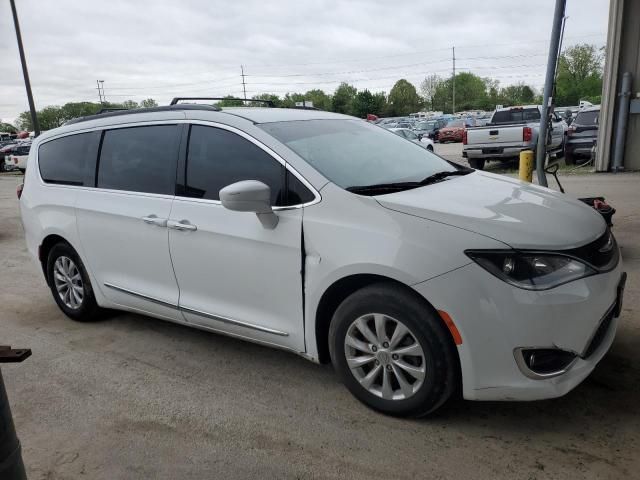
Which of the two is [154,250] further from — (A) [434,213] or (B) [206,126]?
(A) [434,213]

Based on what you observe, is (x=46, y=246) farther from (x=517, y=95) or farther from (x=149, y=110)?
(x=517, y=95)

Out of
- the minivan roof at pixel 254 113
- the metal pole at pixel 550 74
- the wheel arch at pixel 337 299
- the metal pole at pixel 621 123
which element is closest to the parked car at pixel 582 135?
the metal pole at pixel 621 123

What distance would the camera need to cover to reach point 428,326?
2588mm

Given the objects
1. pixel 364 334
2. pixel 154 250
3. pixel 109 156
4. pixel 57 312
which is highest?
pixel 109 156

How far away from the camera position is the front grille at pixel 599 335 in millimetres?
2611

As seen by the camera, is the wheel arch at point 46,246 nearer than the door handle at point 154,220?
No

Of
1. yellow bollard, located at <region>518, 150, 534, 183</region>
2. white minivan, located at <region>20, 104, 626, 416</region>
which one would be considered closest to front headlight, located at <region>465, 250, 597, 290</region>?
white minivan, located at <region>20, 104, 626, 416</region>

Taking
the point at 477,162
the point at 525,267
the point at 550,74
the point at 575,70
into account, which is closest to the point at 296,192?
the point at 525,267

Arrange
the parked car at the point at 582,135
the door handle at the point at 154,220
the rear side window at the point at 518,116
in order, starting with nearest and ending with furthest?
the door handle at the point at 154,220
the parked car at the point at 582,135
the rear side window at the point at 518,116

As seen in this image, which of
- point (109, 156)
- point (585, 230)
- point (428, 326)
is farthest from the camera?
point (109, 156)

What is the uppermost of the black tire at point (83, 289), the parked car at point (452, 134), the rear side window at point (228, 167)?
the rear side window at point (228, 167)

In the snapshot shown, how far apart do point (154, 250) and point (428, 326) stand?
78.7 inches

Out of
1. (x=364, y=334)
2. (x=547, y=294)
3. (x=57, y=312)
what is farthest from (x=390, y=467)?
(x=57, y=312)

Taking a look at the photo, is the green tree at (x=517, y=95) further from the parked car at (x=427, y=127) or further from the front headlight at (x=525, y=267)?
the front headlight at (x=525, y=267)
